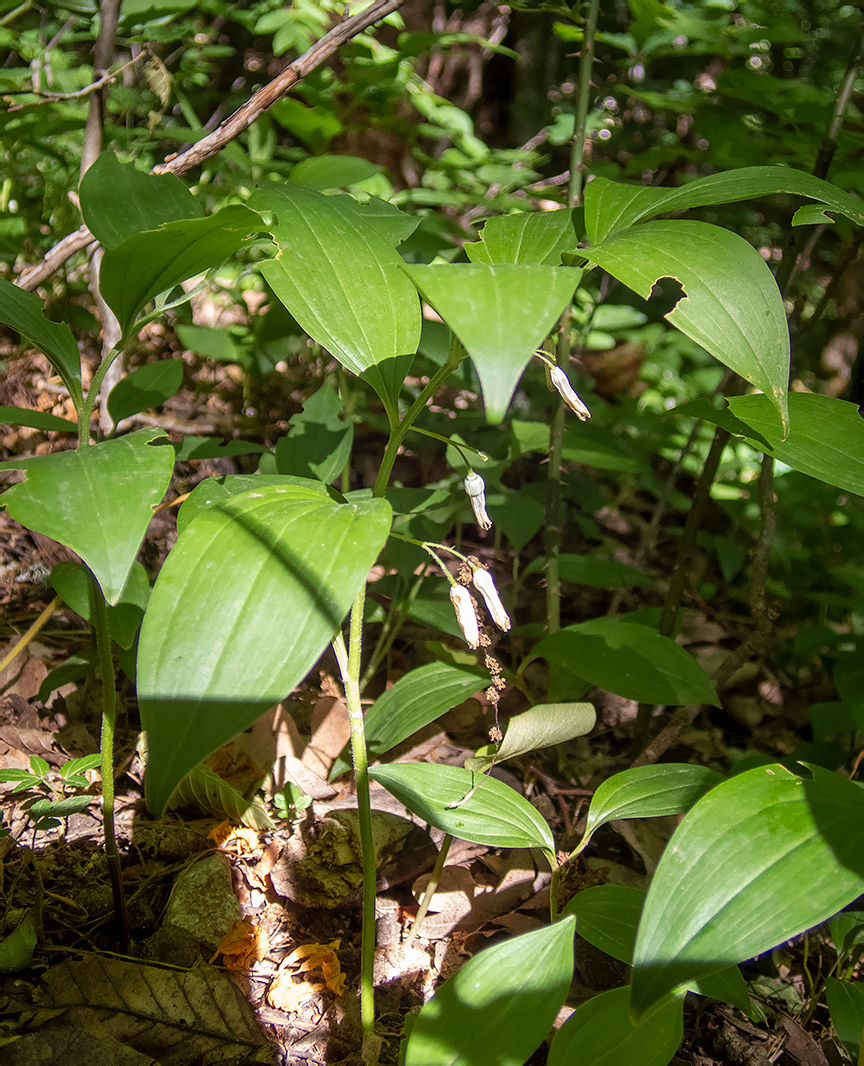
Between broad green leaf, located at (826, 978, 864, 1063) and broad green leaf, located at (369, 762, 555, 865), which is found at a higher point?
broad green leaf, located at (369, 762, 555, 865)

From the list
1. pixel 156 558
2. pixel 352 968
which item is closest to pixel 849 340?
pixel 156 558

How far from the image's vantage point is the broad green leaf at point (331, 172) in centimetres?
178

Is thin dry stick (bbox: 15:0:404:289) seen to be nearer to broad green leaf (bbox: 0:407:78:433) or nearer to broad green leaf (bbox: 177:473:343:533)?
broad green leaf (bbox: 0:407:78:433)

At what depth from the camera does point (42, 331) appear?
0.88 metres

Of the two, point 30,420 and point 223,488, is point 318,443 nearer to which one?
point 223,488

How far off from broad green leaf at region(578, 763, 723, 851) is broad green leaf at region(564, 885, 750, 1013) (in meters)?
0.10

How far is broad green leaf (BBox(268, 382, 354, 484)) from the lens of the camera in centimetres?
129

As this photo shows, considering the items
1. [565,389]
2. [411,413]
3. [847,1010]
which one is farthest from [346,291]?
[847,1010]

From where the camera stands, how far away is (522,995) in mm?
737

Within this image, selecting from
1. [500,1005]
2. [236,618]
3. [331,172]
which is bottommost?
[500,1005]

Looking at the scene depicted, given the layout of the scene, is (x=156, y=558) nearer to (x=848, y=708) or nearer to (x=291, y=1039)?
(x=291, y=1039)

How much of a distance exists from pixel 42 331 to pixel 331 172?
3.87ft

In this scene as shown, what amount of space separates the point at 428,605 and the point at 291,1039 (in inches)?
31.8

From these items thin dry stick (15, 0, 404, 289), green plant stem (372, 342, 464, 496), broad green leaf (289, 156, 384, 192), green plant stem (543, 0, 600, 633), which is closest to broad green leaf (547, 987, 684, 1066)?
green plant stem (372, 342, 464, 496)
